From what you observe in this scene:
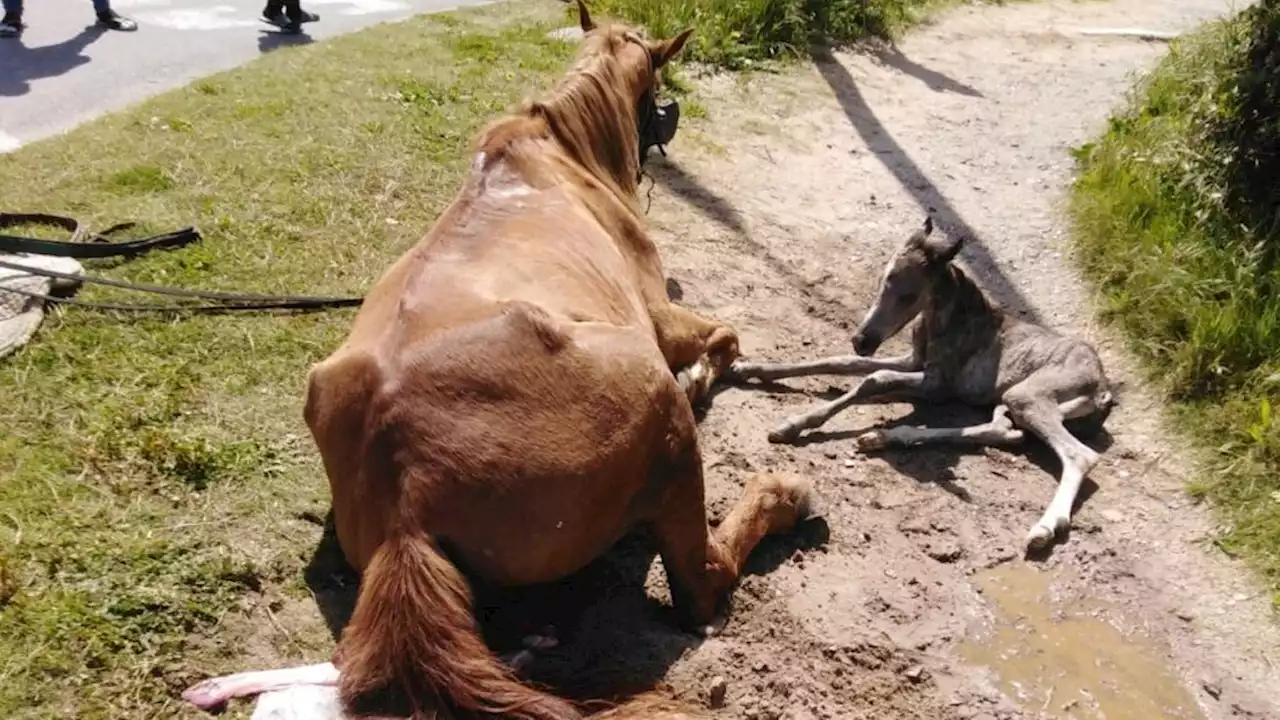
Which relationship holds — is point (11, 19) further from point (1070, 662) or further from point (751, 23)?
point (1070, 662)

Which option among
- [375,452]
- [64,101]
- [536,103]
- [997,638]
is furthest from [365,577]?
[64,101]

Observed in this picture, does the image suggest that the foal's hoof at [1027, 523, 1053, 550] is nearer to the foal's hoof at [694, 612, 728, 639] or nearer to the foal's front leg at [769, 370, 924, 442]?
the foal's front leg at [769, 370, 924, 442]

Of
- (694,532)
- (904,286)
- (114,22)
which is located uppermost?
(114,22)

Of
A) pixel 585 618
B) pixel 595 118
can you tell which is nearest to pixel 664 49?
pixel 595 118

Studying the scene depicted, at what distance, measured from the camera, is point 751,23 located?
9977 mm

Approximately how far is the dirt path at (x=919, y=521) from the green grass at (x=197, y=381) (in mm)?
1167

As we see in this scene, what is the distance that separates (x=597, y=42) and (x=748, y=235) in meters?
1.84

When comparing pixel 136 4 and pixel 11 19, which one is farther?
pixel 136 4

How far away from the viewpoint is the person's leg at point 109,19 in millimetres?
8805

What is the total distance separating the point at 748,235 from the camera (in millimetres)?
6844

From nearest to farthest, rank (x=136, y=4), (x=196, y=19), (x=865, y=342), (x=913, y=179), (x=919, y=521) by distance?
1. (x=919, y=521)
2. (x=865, y=342)
3. (x=913, y=179)
4. (x=196, y=19)
5. (x=136, y=4)

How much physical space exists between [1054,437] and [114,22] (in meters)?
7.75

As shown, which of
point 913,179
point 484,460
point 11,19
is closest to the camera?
→ point 484,460

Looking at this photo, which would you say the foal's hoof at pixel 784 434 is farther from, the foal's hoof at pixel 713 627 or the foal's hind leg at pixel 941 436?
the foal's hoof at pixel 713 627
